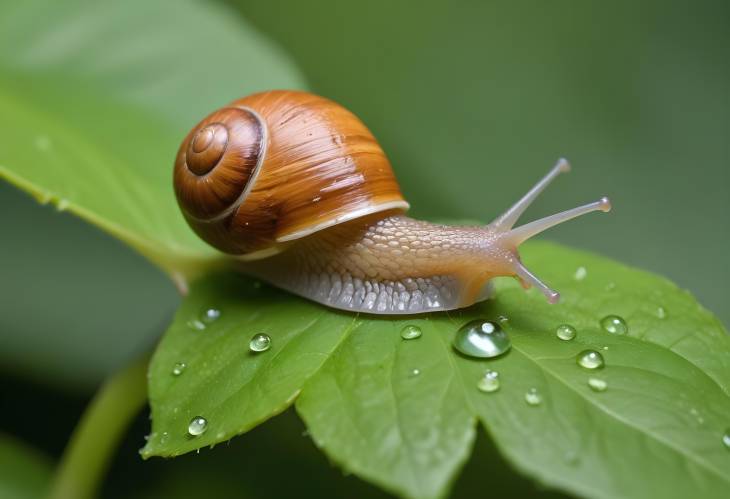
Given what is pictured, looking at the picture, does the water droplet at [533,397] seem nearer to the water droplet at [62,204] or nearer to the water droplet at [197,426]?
the water droplet at [197,426]

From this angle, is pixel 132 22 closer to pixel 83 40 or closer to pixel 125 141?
pixel 83 40

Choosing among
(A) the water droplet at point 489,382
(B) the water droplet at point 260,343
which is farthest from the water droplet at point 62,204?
(A) the water droplet at point 489,382

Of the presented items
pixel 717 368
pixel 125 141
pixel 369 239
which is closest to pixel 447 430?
pixel 717 368

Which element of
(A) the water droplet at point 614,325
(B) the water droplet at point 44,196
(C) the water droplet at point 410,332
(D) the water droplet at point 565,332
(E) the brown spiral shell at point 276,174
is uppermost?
(B) the water droplet at point 44,196

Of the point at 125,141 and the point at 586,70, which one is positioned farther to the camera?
the point at 586,70

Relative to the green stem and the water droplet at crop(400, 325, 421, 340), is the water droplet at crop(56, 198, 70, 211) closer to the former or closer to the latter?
the green stem

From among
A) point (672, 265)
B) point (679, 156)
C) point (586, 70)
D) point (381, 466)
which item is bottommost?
point (672, 265)

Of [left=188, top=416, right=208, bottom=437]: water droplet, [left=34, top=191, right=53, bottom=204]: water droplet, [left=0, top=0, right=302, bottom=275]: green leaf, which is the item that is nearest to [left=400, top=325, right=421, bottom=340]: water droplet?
[left=188, top=416, right=208, bottom=437]: water droplet
